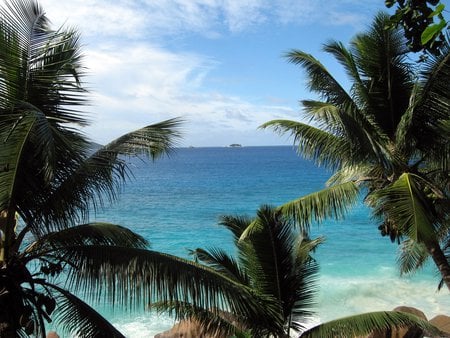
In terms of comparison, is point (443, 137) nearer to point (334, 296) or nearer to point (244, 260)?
point (244, 260)

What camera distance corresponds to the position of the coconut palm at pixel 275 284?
7625 mm

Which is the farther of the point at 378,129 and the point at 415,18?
the point at 378,129

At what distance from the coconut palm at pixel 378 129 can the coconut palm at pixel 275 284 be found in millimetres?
784

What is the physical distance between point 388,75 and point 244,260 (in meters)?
4.30

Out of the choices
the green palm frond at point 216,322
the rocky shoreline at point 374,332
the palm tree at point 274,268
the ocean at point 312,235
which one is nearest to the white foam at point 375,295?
the ocean at point 312,235

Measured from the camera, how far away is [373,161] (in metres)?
8.51

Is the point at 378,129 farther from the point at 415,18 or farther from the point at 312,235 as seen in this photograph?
the point at 312,235

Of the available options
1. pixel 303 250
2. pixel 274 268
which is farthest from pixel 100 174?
pixel 303 250

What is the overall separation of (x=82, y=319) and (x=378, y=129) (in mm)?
6162

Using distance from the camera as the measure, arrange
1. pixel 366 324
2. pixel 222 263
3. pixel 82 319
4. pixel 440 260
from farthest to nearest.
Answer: pixel 222 263 → pixel 440 260 → pixel 366 324 → pixel 82 319

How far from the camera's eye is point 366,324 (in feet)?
25.0

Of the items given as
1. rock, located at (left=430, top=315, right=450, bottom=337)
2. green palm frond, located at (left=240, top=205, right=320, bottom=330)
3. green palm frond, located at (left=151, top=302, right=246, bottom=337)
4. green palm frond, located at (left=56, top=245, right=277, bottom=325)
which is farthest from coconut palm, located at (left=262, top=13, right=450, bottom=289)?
rock, located at (left=430, top=315, right=450, bottom=337)

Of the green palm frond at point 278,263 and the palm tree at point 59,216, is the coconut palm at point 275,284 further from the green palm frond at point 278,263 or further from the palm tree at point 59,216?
the palm tree at point 59,216

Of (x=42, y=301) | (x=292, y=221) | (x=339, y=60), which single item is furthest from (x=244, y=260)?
(x=339, y=60)
